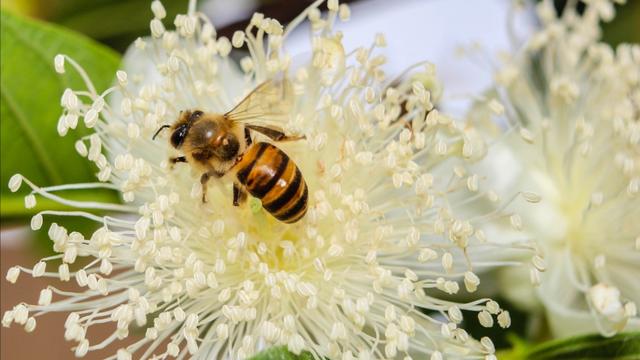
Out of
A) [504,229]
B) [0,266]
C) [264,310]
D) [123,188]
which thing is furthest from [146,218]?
[0,266]

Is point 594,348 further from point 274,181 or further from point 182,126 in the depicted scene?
point 182,126

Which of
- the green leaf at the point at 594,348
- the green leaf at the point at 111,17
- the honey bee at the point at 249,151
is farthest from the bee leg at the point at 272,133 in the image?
the green leaf at the point at 111,17

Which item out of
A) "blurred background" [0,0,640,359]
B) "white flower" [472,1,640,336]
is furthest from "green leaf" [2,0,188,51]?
"white flower" [472,1,640,336]

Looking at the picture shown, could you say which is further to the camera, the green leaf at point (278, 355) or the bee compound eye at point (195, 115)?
the bee compound eye at point (195, 115)

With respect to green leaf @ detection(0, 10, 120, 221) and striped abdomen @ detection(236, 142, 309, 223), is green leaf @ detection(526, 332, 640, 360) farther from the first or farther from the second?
green leaf @ detection(0, 10, 120, 221)

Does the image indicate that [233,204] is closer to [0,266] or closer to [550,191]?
[550,191]

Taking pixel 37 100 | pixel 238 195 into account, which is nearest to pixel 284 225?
pixel 238 195

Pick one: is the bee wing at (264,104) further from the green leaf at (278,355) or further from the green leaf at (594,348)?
the green leaf at (594,348)

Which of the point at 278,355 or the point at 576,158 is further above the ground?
the point at 278,355
